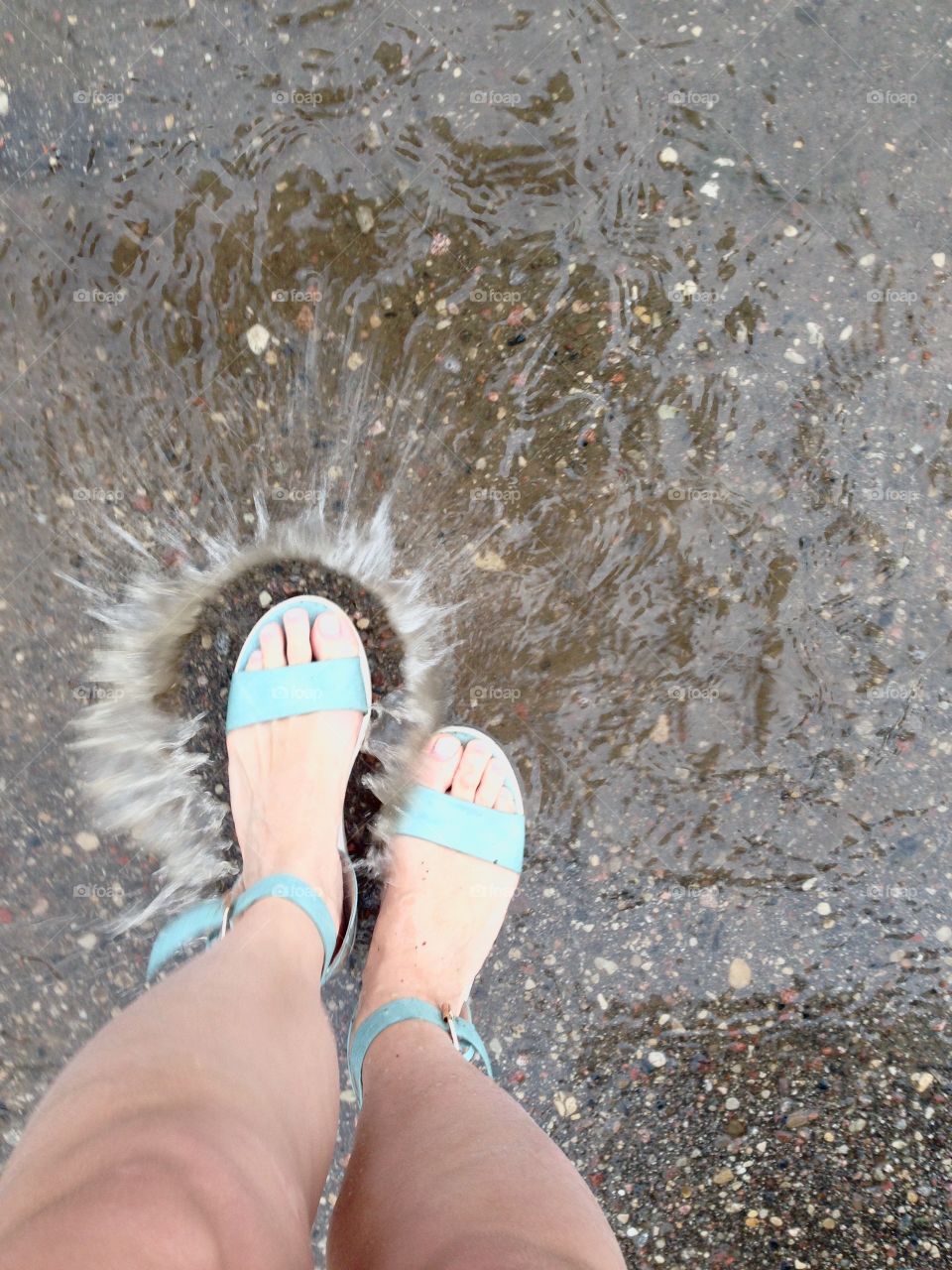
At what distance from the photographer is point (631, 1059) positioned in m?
1.82

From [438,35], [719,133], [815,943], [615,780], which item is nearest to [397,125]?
[438,35]

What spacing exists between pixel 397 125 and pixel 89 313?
76 cm

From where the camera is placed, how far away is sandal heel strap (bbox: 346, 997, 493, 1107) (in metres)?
1.73

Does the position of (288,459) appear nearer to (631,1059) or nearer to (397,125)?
(397,125)
